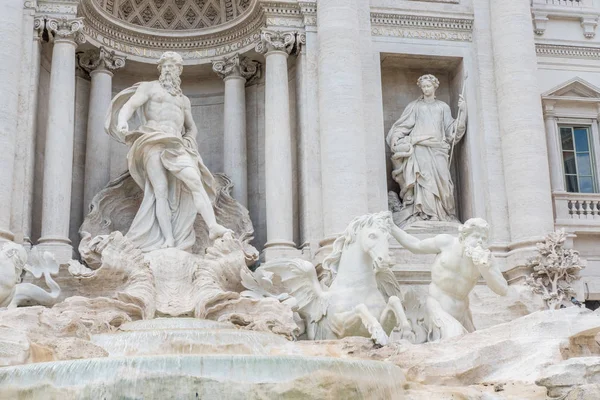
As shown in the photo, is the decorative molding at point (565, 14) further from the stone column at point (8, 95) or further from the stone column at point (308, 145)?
the stone column at point (8, 95)

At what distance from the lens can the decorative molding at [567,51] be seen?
60.6ft

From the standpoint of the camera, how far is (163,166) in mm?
14875

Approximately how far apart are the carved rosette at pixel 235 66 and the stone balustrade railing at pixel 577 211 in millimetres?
6711

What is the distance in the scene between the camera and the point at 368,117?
1631 centimetres

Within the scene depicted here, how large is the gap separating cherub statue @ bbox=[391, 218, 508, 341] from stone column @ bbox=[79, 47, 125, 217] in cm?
713

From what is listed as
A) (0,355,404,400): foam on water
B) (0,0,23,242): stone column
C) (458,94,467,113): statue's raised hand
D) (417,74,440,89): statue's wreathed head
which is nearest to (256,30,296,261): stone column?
(417,74,440,89): statue's wreathed head

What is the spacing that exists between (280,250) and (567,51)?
8123mm

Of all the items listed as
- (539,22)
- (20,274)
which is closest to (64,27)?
(20,274)

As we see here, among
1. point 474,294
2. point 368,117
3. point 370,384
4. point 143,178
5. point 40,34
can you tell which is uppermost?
point 40,34

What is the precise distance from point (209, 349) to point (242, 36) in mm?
8978

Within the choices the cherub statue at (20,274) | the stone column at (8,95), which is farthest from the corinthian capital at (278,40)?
the cherub statue at (20,274)

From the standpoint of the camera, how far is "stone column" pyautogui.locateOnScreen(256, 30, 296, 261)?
15.5 metres

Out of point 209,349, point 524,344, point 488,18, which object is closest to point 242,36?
point 488,18

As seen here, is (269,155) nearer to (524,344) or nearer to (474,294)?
(474,294)
